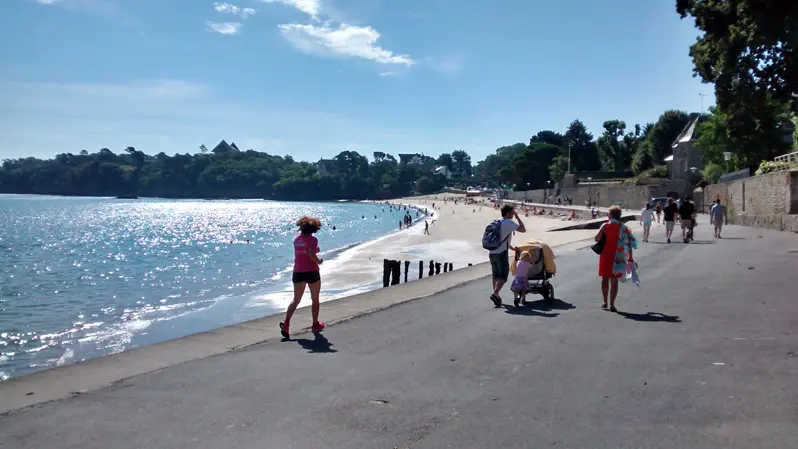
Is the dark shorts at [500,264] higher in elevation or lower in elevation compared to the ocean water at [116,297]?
higher

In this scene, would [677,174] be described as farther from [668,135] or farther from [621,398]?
[621,398]

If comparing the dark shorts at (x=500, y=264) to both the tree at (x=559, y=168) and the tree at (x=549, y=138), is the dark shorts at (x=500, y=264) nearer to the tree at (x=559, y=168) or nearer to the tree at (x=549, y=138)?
the tree at (x=559, y=168)

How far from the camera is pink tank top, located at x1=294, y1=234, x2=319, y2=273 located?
28.6 ft

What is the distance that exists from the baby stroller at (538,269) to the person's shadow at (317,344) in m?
3.55

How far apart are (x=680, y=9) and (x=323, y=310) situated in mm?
17589

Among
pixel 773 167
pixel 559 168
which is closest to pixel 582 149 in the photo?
pixel 559 168

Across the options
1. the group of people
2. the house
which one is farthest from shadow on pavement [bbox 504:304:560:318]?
the house

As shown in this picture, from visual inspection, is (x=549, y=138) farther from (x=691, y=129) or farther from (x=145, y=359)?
(x=145, y=359)

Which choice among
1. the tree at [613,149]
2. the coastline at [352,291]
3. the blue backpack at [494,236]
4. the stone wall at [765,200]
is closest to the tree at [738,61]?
the stone wall at [765,200]

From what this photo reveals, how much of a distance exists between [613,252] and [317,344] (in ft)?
15.5

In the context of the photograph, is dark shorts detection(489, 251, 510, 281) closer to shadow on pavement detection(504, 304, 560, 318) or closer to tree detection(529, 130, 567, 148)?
shadow on pavement detection(504, 304, 560, 318)

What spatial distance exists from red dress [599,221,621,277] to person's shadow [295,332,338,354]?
4335 mm

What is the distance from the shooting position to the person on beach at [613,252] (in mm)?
9719

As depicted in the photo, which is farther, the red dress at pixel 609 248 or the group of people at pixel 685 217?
the group of people at pixel 685 217
